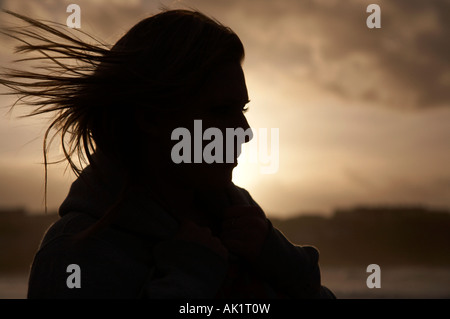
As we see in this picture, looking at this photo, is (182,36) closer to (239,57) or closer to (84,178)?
(239,57)

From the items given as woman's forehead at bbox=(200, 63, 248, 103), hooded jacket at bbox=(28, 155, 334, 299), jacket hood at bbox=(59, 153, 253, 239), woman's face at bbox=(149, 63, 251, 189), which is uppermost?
woman's forehead at bbox=(200, 63, 248, 103)

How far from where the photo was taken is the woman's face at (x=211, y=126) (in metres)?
2.45

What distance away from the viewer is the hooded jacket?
2184 millimetres

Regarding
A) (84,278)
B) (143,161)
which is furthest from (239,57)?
(84,278)

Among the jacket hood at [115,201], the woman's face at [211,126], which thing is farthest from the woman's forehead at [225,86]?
the jacket hood at [115,201]

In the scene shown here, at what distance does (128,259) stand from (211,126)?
2.31 feet

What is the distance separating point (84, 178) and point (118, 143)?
0.74 feet

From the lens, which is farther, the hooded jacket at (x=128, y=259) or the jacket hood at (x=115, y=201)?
the jacket hood at (x=115, y=201)

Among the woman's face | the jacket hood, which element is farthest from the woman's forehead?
the jacket hood

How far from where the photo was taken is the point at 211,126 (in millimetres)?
2445

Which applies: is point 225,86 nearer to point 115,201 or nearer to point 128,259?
point 115,201

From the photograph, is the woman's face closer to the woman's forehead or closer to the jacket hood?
the woman's forehead

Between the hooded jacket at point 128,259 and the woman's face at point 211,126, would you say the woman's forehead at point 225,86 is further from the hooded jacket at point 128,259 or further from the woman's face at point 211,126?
the hooded jacket at point 128,259

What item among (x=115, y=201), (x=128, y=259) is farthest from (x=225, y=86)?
(x=128, y=259)
